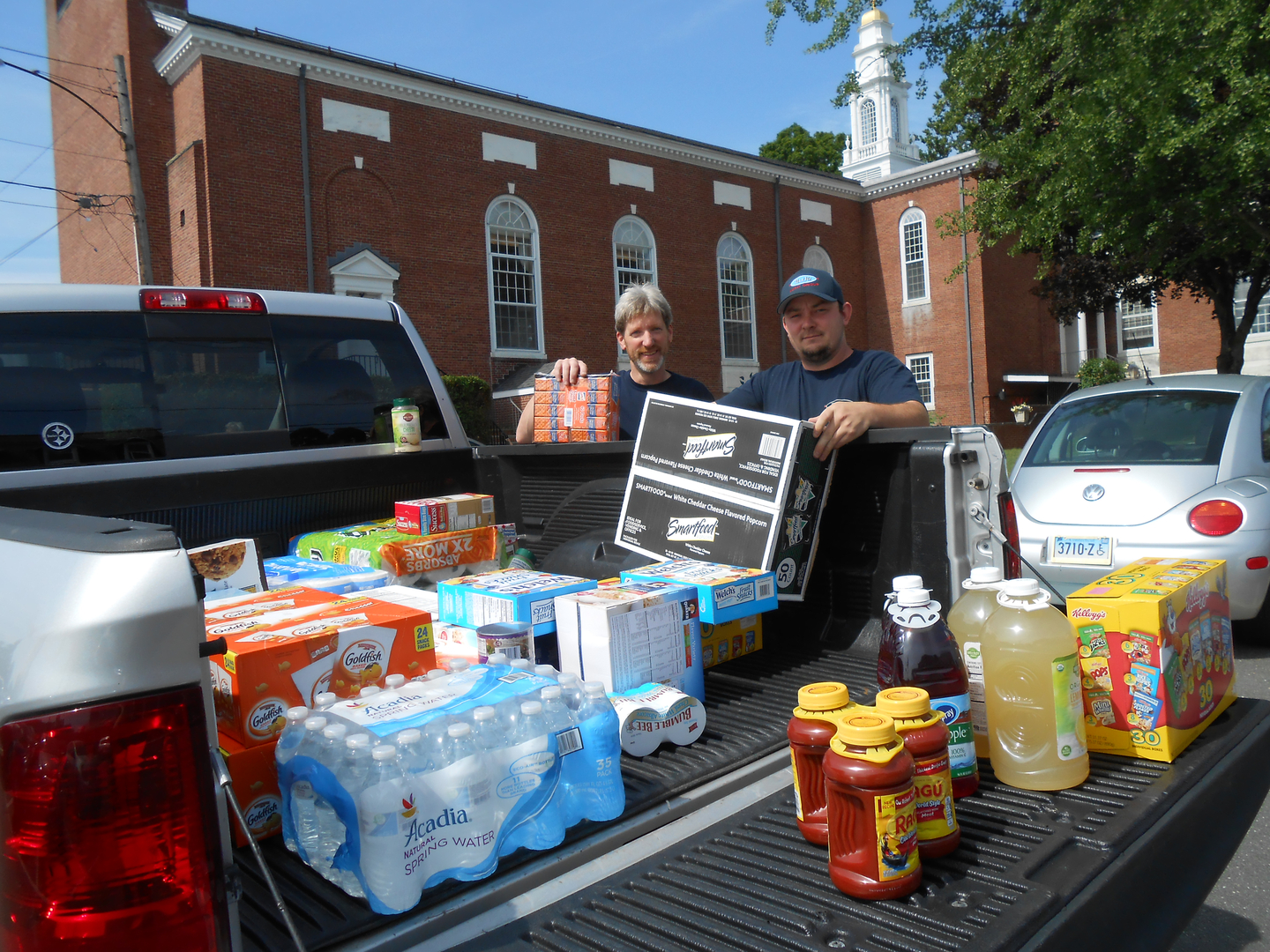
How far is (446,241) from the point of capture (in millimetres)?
22250

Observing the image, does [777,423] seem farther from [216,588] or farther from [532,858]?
[216,588]

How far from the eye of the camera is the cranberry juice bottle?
176cm

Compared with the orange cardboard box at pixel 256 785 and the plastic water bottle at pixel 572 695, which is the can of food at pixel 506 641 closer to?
the plastic water bottle at pixel 572 695

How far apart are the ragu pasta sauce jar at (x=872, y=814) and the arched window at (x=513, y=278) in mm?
22459

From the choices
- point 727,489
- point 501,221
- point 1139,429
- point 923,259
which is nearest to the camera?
point 727,489

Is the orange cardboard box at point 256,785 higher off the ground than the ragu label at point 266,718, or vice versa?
the ragu label at point 266,718

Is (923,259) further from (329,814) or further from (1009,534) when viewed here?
(329,814)

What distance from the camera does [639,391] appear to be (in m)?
4.61

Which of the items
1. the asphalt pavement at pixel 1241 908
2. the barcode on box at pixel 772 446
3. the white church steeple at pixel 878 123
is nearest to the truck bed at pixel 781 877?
the barcode on box at pixel 772 446

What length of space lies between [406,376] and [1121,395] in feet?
17.7

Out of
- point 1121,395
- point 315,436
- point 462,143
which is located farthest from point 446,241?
point 315,436

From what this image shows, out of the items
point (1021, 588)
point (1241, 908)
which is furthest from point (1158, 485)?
point (1021, 588)

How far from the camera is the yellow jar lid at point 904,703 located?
62.1 inches

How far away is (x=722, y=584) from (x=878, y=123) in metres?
48.2
